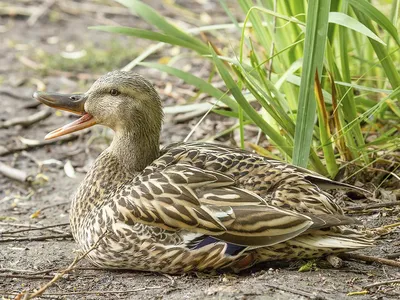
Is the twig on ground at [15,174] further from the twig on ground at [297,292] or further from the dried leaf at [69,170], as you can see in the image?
the twig on ground at [297,292]

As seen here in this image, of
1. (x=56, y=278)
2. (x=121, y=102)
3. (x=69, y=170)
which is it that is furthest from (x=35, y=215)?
(x=56, y=278)

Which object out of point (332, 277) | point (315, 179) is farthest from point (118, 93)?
point (332, 277)

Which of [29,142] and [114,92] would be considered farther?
[29,142]

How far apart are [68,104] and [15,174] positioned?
173 cm

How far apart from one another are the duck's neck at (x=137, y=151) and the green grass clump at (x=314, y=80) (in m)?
0.54

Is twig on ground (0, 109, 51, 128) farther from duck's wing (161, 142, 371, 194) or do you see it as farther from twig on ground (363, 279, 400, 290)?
twig on ground (363, 279, 400, 290)

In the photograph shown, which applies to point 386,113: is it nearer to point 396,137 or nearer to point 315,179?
point 396,137

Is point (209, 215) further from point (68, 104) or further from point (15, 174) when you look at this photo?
point (15, 174)

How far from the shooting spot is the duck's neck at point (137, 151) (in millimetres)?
4652

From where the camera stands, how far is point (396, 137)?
482cm

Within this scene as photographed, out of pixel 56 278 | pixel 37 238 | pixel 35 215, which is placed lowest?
pixel 35 215

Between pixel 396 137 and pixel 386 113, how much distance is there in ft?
2.09

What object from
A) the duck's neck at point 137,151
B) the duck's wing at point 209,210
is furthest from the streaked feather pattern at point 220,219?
the duck's neck at point 137,151

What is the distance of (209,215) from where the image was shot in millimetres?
4094
